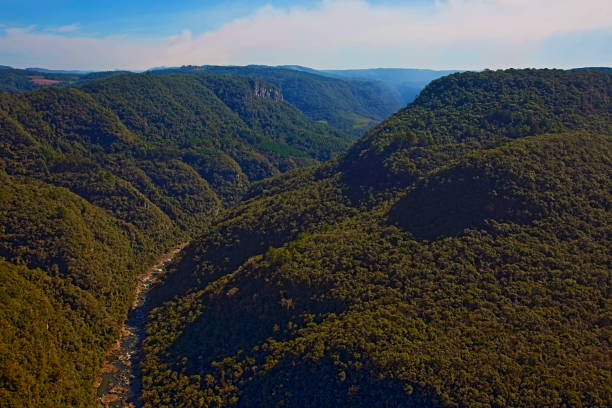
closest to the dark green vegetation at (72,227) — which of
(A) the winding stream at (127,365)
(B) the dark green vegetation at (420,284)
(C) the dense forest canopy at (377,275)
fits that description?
(C) the dense forest canopy at (377,275)

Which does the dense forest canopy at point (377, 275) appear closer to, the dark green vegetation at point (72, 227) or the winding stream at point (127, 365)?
the dark green vegetation at point (72, 227)

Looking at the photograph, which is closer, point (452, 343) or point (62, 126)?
point (452, 343)

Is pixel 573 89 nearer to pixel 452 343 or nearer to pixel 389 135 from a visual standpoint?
pixel 389 135

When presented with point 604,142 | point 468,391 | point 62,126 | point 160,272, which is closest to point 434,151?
point 604,142

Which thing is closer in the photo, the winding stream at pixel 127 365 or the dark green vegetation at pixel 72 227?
the dark green vegetation at pixel 72 227

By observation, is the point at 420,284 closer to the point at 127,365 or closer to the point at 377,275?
the point at 377,275

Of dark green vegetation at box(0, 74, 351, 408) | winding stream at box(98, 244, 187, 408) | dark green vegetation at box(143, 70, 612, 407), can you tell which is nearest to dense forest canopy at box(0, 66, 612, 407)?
dark green vegetation at box(143, 70, 612, 407)
